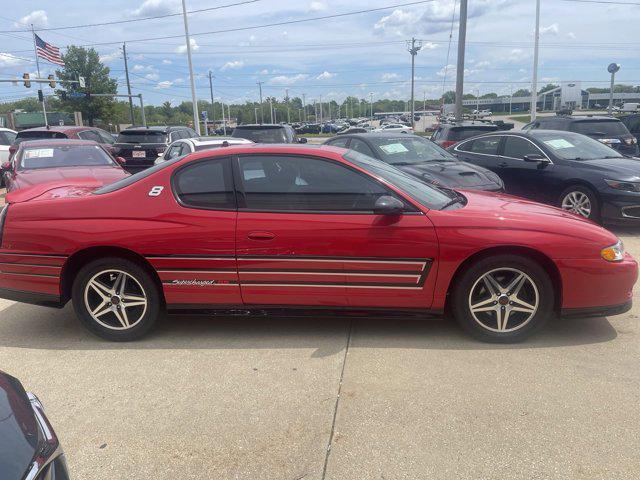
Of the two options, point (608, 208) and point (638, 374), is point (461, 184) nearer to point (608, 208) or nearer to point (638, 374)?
point (608, 208)

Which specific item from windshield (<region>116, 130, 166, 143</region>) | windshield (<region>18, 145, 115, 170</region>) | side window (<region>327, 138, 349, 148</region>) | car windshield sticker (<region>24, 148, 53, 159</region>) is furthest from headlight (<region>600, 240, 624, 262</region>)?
windshield (<region>116, 130, 166, 143</region>)

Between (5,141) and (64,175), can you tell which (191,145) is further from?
(5,141)

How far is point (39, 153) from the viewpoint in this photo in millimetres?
9000

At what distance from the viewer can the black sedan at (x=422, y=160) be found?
7605 mm

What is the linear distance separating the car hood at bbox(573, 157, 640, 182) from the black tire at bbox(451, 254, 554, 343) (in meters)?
4.57

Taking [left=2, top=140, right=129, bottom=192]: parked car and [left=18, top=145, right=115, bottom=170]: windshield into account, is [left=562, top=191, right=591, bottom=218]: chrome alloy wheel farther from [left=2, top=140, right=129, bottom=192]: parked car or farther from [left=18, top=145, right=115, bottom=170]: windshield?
[left=18, top=145, right=115, bottom=170]: windshield

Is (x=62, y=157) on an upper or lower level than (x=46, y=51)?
lower

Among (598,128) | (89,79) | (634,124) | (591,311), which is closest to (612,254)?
(591,311)

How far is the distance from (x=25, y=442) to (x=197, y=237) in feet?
7.23

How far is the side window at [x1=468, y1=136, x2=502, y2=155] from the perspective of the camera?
945 cm

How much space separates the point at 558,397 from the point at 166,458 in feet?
7.50

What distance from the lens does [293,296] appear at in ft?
12.9

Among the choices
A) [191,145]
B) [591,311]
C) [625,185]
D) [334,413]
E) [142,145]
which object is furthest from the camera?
[142,145]

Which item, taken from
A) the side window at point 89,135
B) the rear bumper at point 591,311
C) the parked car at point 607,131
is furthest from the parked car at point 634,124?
the side window at point 89,135
